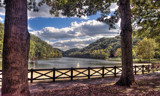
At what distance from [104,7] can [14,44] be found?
10.7 metres

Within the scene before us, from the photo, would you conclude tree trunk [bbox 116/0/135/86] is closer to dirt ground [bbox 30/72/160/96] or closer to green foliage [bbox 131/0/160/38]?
dirt ground [bbox 30/72/160/96]

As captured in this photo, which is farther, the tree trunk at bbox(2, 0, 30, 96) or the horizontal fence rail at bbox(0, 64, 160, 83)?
the horizontal fence rail at bbox(0, 64, 160, 83)

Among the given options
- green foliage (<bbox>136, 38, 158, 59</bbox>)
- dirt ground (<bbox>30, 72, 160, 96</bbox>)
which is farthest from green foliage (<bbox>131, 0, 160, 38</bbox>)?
green foliage (<bbox>136, 38, 158, 59</bbox>)

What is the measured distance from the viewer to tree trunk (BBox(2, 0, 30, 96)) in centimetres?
349

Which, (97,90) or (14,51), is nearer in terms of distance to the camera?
(14,51)

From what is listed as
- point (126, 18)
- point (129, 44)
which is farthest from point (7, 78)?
point (126, 18)

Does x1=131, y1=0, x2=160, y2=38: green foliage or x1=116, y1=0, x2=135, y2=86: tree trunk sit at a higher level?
x1=131, y1=0, x2=160, y2=38: green foliage

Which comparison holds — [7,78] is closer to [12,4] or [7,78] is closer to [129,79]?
[12,4]

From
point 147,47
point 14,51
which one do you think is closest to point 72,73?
point 14,51

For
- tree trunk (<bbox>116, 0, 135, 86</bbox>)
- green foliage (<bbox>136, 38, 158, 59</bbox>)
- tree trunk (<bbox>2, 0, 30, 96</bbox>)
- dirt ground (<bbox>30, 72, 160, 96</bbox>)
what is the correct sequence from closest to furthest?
tree trunk (<bbox>2, 0, 30, 96</bbox>), dirt ground (<bbox>30, 72, 160, 96</bbox>), tree trunk (<bbox>116, 0, 135, 86</bbox>), green foliage (<bbox>136, 38, 158, 59</bbox>)

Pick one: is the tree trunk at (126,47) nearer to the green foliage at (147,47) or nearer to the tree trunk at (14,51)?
the tree trunk at (14,51)

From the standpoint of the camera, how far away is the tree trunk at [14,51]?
3.49 m

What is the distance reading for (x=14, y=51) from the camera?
139 inches

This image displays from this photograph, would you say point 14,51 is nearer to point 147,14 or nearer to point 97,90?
point 97,90
